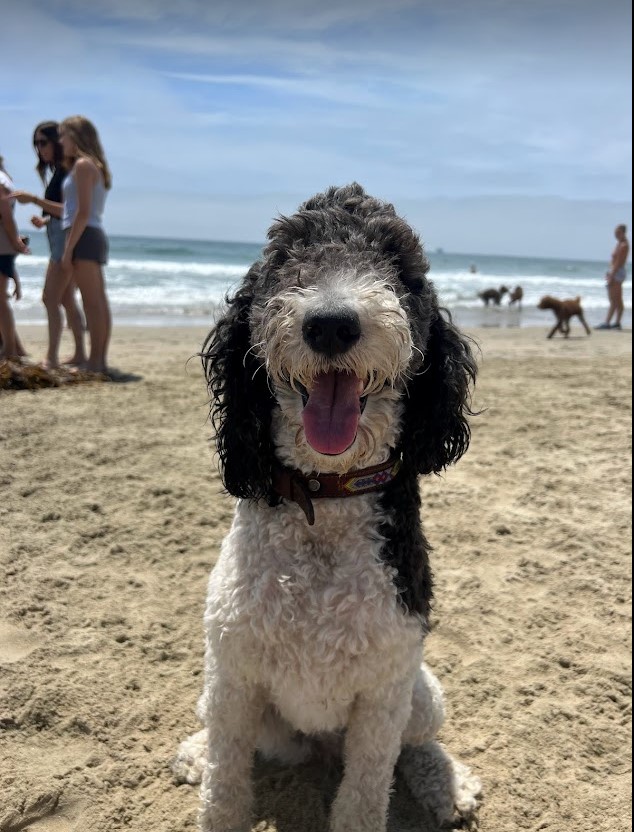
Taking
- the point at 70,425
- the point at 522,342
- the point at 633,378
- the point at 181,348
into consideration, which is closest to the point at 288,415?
the point at 70,425

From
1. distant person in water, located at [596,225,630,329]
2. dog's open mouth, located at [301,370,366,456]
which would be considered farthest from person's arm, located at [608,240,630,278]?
dog's open mouth, located at [301,370,366,456]

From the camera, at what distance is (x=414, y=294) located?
6.57ft

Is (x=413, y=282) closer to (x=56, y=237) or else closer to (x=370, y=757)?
(x=370, y=757)

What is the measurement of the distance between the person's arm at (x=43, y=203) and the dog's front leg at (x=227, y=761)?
566 centimetres

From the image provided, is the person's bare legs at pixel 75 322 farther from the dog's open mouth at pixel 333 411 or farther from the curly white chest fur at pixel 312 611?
the dog's open mouth at pixel 333 411

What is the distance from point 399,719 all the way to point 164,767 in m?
0.89

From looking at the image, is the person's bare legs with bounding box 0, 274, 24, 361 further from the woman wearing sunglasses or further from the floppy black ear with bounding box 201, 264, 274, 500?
the floppy black ear with bounding box 201, 264, 274, 500

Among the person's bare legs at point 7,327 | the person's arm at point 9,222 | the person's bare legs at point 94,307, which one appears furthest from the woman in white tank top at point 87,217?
the person's bare legs at point 7,327

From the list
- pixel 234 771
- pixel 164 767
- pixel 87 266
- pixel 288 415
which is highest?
pixel 87 266

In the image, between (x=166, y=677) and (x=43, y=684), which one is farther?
(x=166, y=677)

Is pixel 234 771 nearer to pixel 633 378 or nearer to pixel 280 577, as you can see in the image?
pixel 280 577

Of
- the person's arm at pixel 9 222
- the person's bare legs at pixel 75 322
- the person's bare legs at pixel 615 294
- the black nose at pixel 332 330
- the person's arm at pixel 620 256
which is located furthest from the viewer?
the person's bare legs at pixel 615 294

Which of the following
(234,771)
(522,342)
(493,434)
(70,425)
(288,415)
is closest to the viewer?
(288,415)

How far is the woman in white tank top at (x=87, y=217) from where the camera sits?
600cm
